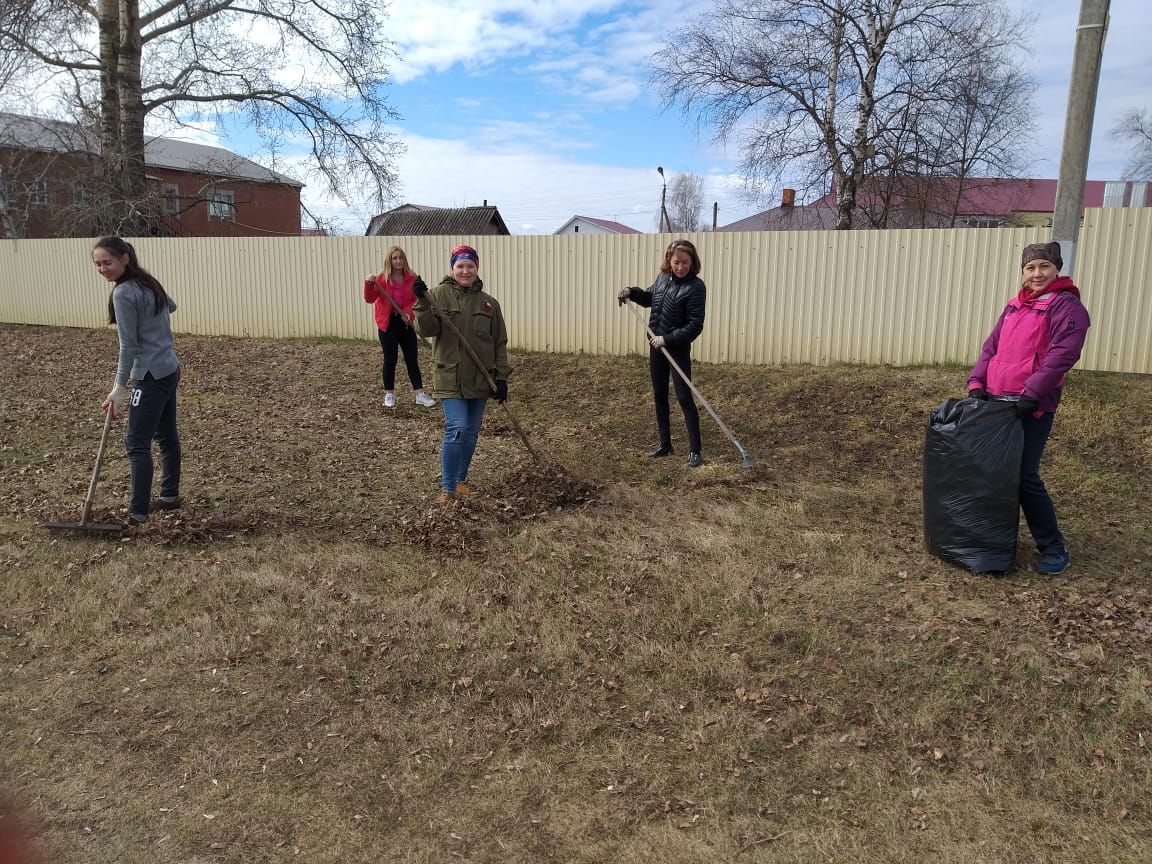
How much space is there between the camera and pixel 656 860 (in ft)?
7.23

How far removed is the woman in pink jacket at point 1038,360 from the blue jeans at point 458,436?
9.04 ft

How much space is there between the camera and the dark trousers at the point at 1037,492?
371 cm

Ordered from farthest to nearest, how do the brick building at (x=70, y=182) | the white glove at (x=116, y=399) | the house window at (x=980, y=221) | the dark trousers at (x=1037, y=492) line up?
1. the house window at (x=980, y=221)
2. the brick building at (x=70, y=182)
3. the white glove at (x=116, y=399)
4. the dark trousers at (x=1037, y=492)

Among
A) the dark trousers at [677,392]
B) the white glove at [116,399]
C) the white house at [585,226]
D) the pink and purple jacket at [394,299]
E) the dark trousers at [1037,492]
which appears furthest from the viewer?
the white house at [585,226]

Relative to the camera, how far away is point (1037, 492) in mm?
3768

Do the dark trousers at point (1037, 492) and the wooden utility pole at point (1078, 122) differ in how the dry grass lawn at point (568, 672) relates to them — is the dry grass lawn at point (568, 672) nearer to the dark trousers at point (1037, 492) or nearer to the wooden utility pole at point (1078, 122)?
the dark trousers at point (1037, 492)

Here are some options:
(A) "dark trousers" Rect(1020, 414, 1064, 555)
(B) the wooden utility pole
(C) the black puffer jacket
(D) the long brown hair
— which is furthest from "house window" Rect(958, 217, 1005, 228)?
(D) the long brown hair

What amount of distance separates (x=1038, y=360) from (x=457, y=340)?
3021mm

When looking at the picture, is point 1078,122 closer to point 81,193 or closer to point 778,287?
point 778,287

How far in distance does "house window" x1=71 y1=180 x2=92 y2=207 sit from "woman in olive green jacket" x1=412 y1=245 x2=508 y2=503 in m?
16.3

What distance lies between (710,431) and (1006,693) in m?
4.11

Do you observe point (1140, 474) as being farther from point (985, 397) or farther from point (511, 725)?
point (511, 725)

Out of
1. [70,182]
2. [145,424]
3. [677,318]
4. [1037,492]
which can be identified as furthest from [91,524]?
[70,182]

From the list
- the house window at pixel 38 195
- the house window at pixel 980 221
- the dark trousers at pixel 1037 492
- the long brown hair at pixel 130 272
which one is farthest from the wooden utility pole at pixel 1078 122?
the house window at pixel 980 221
